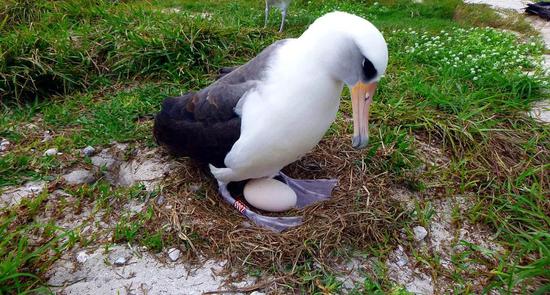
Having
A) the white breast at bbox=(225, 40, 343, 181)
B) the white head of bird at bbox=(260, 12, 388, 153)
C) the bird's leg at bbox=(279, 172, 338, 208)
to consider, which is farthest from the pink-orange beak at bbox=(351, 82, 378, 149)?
the bird's leg at bbox=(279, 172, 338, 208)

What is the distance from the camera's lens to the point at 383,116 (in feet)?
11.9

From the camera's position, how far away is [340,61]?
7.23ft

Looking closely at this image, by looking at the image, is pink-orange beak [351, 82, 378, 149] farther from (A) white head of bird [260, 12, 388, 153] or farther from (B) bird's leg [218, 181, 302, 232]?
(B) bird's leg [218, 181, 302, 232]

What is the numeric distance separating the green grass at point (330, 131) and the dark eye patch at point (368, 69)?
0.98 m

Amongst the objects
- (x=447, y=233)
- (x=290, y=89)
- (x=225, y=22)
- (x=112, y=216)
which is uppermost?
(x=290, y=89)

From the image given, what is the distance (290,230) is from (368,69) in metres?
1.01

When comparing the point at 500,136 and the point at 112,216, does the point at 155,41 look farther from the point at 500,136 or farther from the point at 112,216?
the point at 500,136

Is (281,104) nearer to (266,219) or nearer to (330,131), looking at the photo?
(266,219)

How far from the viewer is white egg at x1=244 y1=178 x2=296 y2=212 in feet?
9.02

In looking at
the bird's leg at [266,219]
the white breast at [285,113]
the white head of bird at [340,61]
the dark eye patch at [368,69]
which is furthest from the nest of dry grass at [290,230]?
the dark eye patch at [368,69]

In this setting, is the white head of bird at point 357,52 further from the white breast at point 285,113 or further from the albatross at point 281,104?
the white breast at point 285,113

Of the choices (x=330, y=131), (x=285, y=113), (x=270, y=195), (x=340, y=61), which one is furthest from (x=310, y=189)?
(x=340, y=61)

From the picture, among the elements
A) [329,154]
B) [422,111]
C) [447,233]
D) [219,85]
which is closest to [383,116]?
[422,111]

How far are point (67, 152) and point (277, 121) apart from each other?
1791mm
